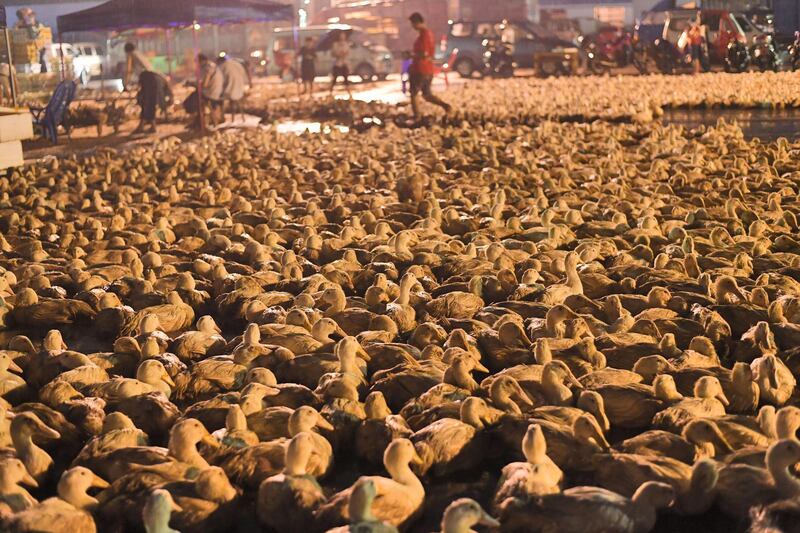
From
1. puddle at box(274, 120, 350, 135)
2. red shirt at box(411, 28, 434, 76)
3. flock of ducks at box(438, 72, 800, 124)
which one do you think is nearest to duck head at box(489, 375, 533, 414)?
flock of ducks at box(438, 72, 800, 124)

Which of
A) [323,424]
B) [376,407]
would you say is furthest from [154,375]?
[376,407]

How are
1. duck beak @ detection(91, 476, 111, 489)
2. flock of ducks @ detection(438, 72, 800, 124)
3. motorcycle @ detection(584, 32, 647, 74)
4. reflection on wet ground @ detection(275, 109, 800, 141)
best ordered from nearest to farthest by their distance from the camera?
duck beak @ detection(91, 476, 111, 489), reflection on wet ground @ detection(275, 109, 800, 141), flock of ducks @ detection(438, 72, 800, 124), motorcycle @ detection(584, 32, 647, 74)

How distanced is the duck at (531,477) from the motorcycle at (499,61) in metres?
34.6

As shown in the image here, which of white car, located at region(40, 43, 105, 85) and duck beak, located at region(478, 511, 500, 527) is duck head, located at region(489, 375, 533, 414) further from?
white car, located at region(40, 43, 105, 85)

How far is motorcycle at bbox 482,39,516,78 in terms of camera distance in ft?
125

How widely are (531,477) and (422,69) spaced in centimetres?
1647

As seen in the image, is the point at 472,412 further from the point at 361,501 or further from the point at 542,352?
the point at 361,501

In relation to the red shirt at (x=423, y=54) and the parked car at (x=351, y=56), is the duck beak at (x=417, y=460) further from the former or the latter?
the parked car at (x=351, y=56)

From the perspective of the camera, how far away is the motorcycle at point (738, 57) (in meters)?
32.0

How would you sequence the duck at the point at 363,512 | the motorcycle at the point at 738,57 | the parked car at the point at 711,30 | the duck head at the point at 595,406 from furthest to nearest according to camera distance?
the parked car at the point at 711,30
the motorcycle at the point at 738,57
the duck head at the point at 595,406
the duck at the point at 363,512

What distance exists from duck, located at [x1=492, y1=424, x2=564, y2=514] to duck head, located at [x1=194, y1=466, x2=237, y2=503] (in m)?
0.99

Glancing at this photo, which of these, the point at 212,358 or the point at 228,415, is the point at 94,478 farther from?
the point at 212,358

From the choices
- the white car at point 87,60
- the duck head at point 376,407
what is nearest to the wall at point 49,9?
the white car at point 87,60

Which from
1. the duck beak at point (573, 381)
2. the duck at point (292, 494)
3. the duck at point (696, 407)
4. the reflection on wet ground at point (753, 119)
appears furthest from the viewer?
the reflection on wet ground at point (753, 119)
